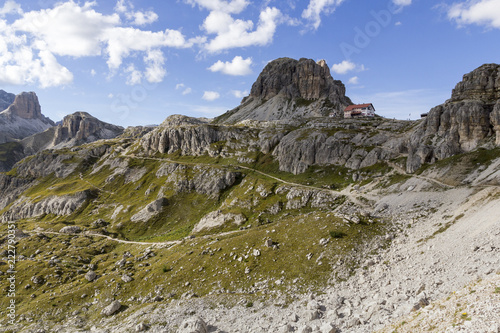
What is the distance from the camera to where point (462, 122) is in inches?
3829

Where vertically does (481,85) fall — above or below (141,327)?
above

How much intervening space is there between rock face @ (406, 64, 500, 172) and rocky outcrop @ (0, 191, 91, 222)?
597ft

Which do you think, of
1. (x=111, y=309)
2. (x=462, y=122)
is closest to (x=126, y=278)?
(x=111, y=309)

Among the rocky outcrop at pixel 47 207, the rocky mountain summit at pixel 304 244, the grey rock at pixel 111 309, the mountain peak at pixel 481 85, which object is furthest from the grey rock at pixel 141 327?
the rocky outcrop at pixel 47 207

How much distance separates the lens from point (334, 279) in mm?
42406

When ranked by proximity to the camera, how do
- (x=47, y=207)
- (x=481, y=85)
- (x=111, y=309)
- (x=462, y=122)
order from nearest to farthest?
(x=111, y=309) → (x=462, y=122) → (x=481, y=85) → (x=47, y=207)

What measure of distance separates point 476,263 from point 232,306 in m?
33.1

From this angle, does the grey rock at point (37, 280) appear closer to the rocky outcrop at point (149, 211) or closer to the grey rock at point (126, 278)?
the grey rock at point (126, 278)

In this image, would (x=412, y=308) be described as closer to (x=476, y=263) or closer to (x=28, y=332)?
(x=476, y=263)

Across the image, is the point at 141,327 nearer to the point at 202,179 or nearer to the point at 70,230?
the point at 202,179

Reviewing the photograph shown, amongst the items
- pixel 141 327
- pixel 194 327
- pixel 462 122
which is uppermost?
pixel 462 122

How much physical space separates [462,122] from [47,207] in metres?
229

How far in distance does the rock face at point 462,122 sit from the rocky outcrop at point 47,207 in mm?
181944

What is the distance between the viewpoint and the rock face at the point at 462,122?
93625mm
